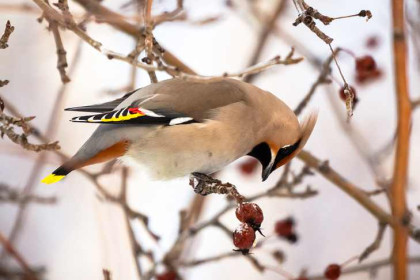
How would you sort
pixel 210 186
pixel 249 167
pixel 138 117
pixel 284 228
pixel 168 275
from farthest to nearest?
pixel 249 167 < pixel 284 228 < pixel 168 275 < pixel 138 117 < pixel 210 186

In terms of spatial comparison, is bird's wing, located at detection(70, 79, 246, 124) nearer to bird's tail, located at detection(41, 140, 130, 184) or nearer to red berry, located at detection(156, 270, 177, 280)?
bird's tail, located at detection(41, 140, 130, 184)

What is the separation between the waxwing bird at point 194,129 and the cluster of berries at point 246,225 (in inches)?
22.3

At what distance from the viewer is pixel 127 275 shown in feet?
10.5

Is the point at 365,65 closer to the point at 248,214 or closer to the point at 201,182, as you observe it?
the point at 201,182

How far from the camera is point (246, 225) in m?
2.09

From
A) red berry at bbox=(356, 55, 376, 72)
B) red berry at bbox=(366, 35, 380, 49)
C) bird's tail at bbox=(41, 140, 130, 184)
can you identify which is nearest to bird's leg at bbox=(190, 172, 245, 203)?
bird's tail at bbox=(41, 140, 130, 184)

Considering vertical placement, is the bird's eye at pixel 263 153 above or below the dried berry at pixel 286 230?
above

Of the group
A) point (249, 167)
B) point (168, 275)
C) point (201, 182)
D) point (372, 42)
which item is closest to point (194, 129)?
point (201, 182)

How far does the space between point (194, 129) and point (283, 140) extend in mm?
364

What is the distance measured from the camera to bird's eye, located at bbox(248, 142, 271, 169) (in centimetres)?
279

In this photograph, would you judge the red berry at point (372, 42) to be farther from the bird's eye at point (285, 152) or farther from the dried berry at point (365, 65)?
the bird's eye at point (285, 152)

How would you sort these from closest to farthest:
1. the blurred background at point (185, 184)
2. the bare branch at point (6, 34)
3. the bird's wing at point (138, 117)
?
the bare branch at point (6, 34), the bird's wing at point (138, 117), the blurred background at point (185, 184)

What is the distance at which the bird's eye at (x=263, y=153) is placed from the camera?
2.79m

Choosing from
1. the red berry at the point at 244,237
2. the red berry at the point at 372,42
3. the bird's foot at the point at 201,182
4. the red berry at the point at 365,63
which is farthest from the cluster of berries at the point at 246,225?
the red berry at the point at 372,42
